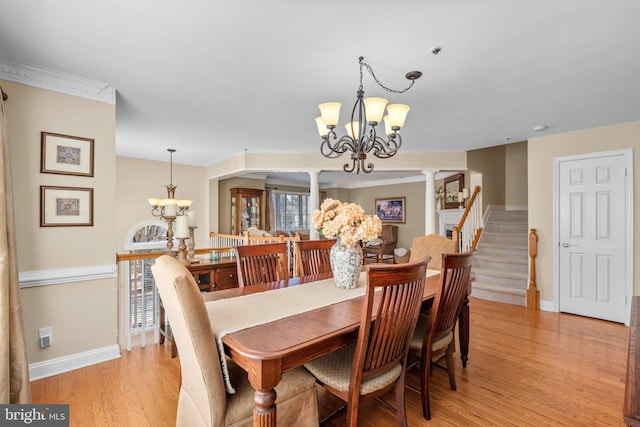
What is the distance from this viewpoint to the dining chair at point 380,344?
1.37 meters

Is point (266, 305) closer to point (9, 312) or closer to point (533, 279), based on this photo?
point (9, 312)

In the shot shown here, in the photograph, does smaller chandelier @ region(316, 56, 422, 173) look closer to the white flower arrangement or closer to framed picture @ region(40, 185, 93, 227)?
the white flower arrangement

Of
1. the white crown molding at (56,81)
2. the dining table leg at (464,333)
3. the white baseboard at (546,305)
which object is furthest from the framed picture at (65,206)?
the white baseboard at (546,305)

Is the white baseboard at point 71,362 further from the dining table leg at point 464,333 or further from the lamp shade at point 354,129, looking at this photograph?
the dining table leg at point 464,333

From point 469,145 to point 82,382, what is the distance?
17.1 ft

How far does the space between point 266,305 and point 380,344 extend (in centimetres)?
67

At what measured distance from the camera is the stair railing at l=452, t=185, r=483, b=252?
5.14 metres

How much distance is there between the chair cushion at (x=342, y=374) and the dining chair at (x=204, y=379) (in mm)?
65

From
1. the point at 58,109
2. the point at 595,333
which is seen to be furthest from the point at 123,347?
the point at 595,333

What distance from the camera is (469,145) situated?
15.2 feet

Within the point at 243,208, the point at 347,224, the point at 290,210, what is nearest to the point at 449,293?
the point at 347,224

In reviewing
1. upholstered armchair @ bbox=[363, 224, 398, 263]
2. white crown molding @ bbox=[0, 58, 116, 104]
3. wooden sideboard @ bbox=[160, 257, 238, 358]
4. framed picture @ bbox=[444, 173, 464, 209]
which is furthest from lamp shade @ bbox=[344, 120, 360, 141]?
upholstered armchair @ bbox=[363, 224, 398, 263]

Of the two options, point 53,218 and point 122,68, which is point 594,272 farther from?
point 53,218

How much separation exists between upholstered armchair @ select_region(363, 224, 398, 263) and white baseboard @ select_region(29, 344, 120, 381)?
6446mm
